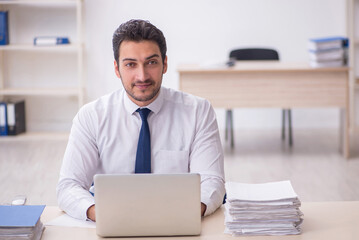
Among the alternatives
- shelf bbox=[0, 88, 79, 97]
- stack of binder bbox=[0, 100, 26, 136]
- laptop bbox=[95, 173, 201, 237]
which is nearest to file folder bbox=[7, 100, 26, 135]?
stack of binder bbox=[0, 100, 26, 136]

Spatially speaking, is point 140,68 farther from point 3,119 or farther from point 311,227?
point 3,119

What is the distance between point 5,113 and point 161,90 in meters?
3.83

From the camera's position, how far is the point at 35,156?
515 centimetres

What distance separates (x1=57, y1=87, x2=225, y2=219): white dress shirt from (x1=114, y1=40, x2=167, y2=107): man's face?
0.41 ft

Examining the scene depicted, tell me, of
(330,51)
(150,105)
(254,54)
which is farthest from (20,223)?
(254,54)

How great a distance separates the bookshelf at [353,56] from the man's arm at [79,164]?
165 inches

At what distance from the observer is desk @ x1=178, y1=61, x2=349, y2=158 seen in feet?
15.8

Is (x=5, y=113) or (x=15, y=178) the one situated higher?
(x=5, y=113)

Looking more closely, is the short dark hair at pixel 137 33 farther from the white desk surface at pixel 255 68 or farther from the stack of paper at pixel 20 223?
the white desk surface at pixel 255 68

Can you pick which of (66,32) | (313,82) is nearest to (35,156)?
(66,32)

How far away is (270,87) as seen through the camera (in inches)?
191

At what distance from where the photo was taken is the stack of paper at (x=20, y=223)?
1594 mm

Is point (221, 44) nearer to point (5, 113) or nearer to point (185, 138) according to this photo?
point (5, 113)

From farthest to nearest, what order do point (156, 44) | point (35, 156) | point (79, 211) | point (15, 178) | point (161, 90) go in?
point (35, 156) → point (15, 178) → point (161, 90) → point (156, 44) → point (79, 211)
